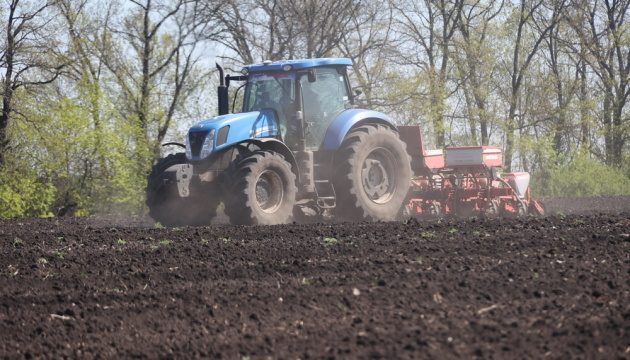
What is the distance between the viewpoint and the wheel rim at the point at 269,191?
11.4 m

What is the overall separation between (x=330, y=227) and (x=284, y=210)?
3.90 feet

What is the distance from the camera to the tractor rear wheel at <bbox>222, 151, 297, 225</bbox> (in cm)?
1082

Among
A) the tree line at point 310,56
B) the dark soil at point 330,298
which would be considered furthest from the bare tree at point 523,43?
the dark soil at point 330,298

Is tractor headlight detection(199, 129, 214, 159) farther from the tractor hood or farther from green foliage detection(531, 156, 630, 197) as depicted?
green foliage detection(531, 156, 630, 197)

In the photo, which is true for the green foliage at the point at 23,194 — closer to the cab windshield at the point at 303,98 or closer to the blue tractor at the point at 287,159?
the blue tractor at the point at 287,159

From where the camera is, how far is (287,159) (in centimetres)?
1170

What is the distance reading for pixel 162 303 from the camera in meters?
5.58

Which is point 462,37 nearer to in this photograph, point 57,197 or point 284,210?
point 57,197

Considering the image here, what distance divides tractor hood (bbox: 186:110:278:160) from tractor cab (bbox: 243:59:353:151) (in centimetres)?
33

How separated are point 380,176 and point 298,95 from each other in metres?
2.12

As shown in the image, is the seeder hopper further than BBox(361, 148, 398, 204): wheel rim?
Yes

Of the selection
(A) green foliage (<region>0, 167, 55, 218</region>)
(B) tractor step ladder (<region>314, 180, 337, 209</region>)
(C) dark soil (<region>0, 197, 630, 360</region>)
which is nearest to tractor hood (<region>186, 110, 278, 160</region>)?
(B) tractor step ladder (<region>314, 180, 337, 209</region>)

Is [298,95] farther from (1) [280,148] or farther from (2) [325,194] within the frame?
(2) [325,194]

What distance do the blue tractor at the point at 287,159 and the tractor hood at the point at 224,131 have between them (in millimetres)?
14
